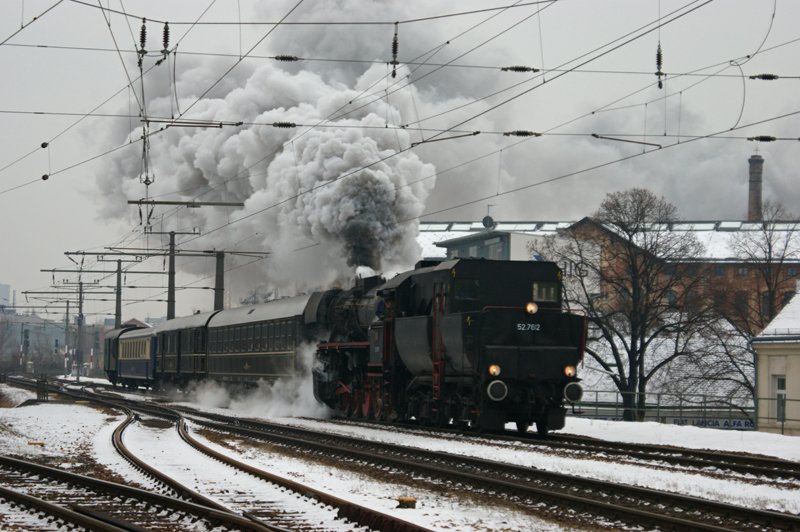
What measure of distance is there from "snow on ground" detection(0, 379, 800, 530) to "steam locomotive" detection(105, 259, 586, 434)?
3.28 feet

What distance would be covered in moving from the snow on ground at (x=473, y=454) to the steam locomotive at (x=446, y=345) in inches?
39.4

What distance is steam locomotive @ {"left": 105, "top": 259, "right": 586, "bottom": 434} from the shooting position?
61.0ft

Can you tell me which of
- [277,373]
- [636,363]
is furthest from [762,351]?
[277,373]

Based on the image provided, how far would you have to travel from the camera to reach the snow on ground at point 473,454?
34.2 feet

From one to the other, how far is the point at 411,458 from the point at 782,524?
706cm

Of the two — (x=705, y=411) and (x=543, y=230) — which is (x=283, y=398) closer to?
(x=705, y=411)

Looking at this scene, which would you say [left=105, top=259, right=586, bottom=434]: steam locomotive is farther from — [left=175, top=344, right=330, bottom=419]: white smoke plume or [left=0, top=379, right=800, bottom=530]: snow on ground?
[left=0, top=379, right=800, bottom=530]: snow on ground

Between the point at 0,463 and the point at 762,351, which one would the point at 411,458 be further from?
the point at 762,351

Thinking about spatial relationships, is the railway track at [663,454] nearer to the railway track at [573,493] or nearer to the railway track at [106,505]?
the railway track at [573,493]

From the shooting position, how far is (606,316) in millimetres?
44188

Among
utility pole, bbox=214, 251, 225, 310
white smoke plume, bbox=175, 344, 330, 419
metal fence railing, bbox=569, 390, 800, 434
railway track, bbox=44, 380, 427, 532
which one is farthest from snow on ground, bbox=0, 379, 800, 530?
utility pole, bbox=214, 251, 225, 310

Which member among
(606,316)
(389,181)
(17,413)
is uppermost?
(389,181)

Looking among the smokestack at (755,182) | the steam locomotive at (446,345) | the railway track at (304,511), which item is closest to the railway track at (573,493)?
the railway track at (304,511)

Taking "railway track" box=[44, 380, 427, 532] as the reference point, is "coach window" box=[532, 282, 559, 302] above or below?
above
